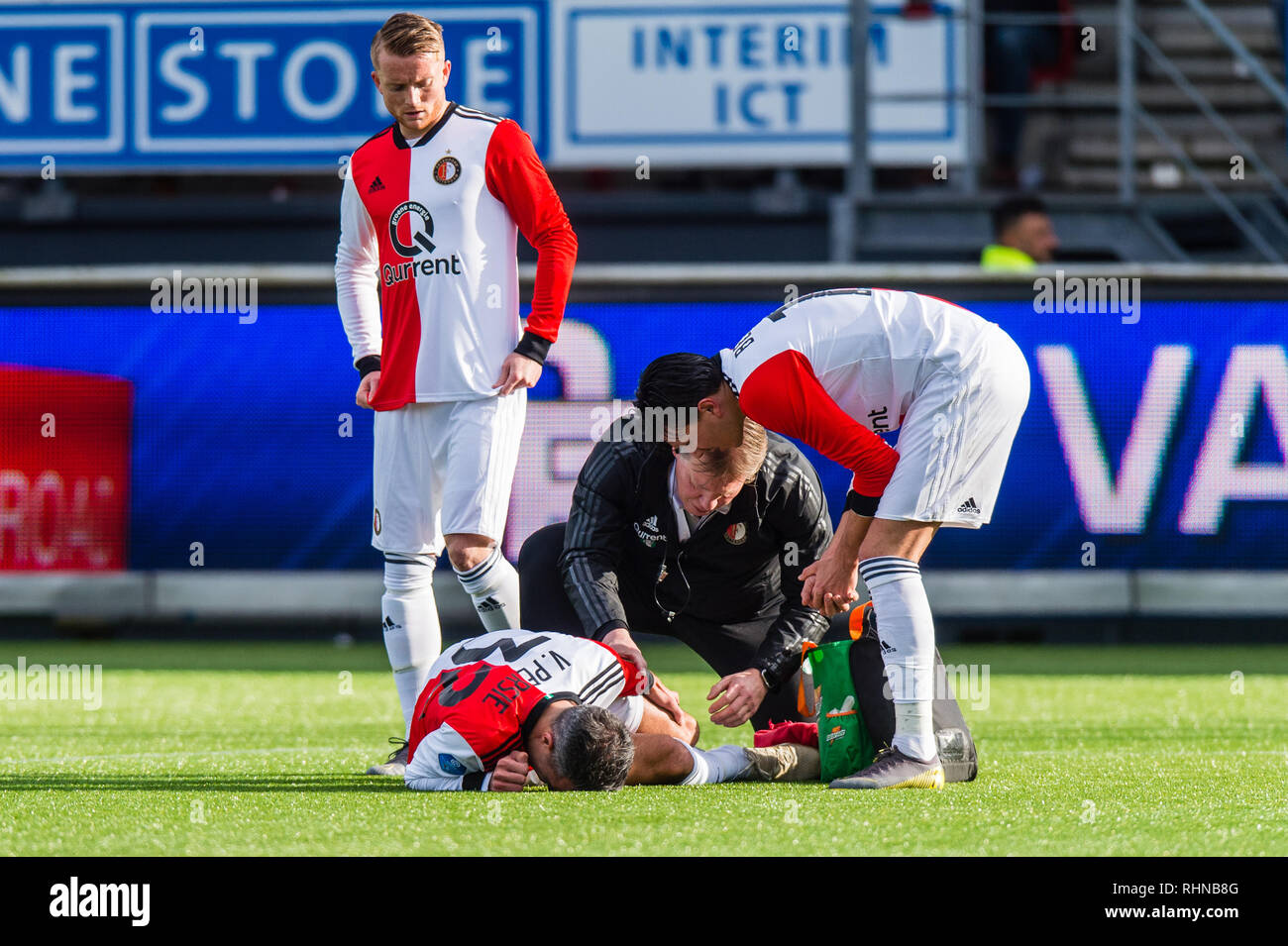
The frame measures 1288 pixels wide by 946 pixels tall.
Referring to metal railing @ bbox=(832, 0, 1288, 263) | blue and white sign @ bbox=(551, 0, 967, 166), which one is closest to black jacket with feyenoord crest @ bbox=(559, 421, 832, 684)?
metal railing @ bbox=(832, 0, 1288, 263)

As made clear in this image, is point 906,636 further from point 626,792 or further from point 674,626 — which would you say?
point 674,626

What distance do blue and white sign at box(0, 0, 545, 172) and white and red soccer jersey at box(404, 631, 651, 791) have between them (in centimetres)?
666

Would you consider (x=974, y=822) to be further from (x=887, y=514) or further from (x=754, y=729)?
(x=754, y=729)

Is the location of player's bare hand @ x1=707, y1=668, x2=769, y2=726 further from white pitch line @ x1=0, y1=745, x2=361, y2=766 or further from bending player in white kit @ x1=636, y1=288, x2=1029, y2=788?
white pitch line @ x1=0, y1=745, x2=361, y2=766

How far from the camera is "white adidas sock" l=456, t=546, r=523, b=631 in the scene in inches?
199

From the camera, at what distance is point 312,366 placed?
365 inches

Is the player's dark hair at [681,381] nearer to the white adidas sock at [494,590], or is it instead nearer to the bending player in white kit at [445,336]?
the bending player in white kit at [445,336]

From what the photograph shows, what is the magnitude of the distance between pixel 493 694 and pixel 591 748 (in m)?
0.28

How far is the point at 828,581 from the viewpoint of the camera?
4.49 meters

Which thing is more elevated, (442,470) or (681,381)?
(681,381)

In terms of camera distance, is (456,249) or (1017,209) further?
(1017,209)

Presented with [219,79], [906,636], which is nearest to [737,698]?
[906,636]

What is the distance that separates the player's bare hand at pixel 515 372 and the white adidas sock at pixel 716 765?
3.69ft

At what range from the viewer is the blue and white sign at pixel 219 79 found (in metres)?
10.7
